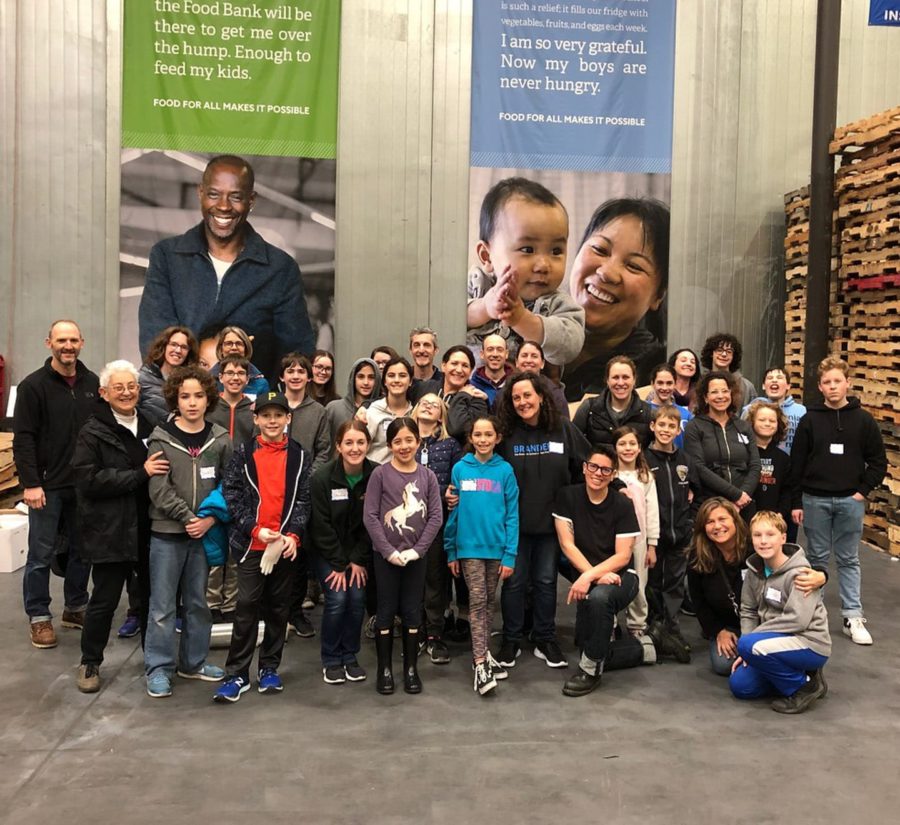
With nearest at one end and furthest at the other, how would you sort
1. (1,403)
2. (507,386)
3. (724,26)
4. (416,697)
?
(416,697)
(507,386)
(1,403)
(724,26)

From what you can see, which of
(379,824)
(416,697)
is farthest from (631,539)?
(379,824)

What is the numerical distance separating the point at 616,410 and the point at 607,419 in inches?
3.3

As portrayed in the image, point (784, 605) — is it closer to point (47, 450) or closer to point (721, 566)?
point (721, 566)

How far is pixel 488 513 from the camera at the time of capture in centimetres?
477

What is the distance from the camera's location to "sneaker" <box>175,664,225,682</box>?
471cm

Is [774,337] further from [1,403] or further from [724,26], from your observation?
[1,403]

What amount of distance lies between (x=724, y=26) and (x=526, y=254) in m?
3.55

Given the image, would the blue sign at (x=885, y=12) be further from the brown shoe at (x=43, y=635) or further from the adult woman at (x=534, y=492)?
the brown shoe at (x=43, y=635)

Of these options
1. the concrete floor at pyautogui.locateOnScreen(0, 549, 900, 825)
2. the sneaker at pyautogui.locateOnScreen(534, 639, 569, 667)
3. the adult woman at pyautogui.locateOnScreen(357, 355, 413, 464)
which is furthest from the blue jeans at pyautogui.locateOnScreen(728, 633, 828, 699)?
the adult woman at pyautogui.locateOnScreen(357, 355, 413, 464)

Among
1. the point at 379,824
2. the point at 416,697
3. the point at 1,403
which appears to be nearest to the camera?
the point at 379,824

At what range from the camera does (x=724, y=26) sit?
10.2m

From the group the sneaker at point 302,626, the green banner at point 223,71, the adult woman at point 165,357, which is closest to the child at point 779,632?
the sneaker at point 302,626

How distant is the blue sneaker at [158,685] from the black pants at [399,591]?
1.10 meters

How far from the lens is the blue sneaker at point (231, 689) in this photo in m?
4.40
